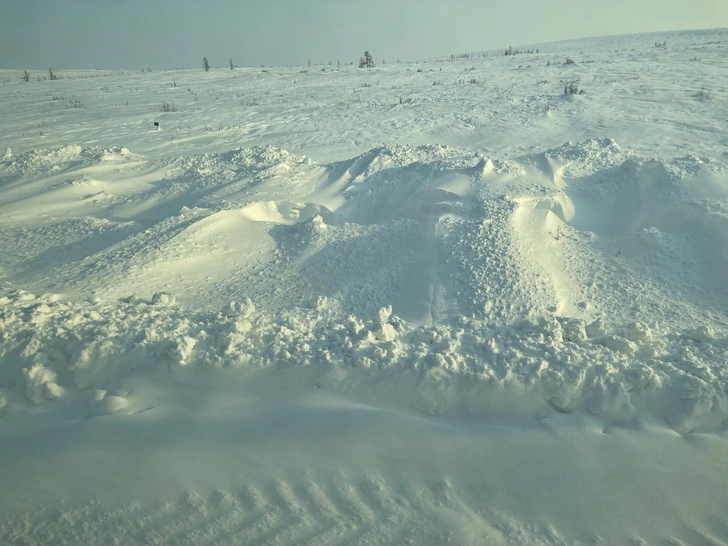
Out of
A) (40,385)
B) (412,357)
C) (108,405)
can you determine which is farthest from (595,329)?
(40,385)

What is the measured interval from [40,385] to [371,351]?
5.20 ft

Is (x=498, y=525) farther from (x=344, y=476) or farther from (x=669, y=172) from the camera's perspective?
(x=669, y=172)

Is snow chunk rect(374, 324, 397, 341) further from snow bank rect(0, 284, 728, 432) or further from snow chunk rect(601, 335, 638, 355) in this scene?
snow chunk rect(601, 335, 638, 355)

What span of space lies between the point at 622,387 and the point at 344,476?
130 centimetres

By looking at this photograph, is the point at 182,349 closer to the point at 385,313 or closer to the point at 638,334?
the point at 385,313

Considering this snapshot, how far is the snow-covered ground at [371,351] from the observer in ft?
5.54

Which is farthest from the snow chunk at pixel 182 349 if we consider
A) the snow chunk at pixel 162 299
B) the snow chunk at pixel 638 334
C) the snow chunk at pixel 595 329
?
the snow chunk at pixel 638 334

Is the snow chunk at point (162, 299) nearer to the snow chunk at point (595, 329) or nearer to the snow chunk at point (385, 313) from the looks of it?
the snow chunk at point (385, 313)

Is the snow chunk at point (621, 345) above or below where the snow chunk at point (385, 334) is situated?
below

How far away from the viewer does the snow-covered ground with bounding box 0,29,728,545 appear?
5.54 feet

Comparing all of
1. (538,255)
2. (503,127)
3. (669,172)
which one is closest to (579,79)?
(503,127)

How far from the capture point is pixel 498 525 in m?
1.64

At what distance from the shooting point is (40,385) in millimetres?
2201

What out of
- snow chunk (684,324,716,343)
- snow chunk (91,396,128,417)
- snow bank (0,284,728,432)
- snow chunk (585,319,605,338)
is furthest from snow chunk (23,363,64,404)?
snow chunk (684,324,716,343)
